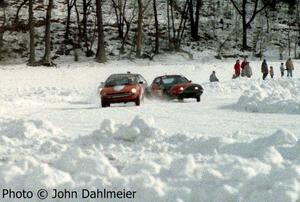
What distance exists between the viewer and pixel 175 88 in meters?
26.7

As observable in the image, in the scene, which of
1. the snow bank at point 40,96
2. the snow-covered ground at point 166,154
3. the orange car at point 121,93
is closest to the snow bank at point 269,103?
the snow-covered ground at point 166,154

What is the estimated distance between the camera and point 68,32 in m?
→ 58.3

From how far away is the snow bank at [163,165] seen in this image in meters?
7.29

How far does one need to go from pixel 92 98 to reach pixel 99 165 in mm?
23975

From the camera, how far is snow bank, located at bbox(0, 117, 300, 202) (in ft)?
23.9

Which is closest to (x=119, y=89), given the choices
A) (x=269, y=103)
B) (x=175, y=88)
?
(x=175, y=88)

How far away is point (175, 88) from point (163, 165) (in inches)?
721

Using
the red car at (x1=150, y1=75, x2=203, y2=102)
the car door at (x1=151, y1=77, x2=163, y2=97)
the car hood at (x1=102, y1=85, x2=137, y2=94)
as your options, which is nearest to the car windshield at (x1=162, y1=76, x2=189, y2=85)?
the red car at (x1=150, y1=75, x2=203, y2=102)

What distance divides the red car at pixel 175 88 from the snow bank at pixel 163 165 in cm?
1512

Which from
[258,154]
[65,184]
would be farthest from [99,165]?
[258,154]

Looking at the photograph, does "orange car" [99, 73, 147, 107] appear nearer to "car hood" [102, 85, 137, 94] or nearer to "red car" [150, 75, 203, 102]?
"car hood" [102, 85, 137, 94]

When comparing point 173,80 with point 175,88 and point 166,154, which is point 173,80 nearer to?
point 175,88

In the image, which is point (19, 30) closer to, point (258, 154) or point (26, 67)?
point (26, 67)

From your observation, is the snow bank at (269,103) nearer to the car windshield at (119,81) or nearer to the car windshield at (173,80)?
the car windshield at (119,81)
